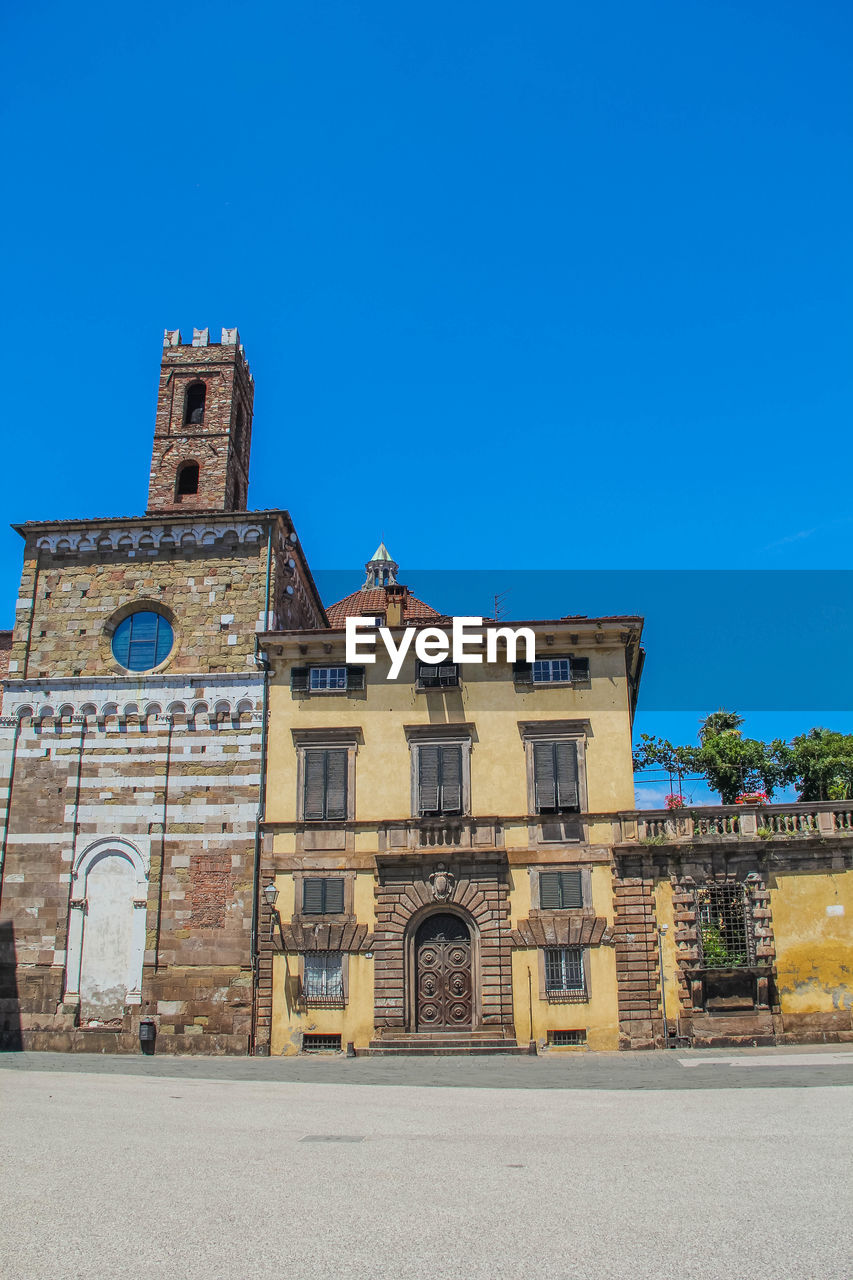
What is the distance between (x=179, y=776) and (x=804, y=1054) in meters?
16.9

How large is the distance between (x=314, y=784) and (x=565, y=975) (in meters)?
8.18

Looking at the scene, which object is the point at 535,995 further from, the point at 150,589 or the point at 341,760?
the point at 150,589

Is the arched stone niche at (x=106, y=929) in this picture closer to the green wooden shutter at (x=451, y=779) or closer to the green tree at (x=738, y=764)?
the green wooden shutter at (x=451, y=779)

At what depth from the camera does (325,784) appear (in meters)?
28.2

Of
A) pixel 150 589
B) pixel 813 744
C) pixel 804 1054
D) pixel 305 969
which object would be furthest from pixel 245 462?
pixel 813 744

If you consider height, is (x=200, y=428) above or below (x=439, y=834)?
above

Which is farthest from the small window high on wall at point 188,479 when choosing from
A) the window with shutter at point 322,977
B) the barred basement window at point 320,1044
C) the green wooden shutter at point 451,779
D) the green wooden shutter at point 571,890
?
the barred basement window at point 320,1044

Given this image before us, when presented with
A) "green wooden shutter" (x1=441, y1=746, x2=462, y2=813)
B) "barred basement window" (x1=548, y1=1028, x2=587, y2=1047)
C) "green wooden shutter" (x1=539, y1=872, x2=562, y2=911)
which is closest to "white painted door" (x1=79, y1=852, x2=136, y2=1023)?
"green wooden shutter" (x1=441, y1=746, x2=462, y2=813)

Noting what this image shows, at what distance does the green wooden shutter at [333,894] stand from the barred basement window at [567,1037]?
→ 20.4 feet

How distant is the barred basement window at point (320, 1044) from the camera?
2639cm

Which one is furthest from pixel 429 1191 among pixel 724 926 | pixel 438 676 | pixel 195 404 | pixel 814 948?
pixel 195 404

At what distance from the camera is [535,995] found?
2627 centimetres

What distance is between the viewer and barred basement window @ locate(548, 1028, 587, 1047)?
85.3 feet

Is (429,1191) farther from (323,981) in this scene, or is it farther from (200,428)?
(200,428)
